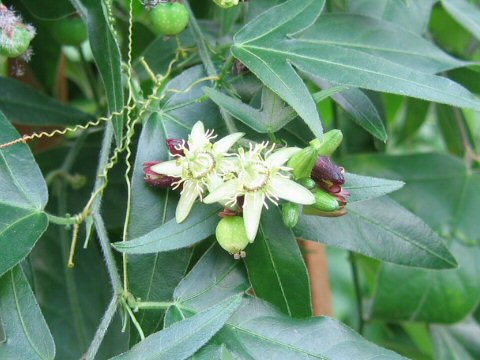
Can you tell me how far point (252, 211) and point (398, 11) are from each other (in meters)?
0.38

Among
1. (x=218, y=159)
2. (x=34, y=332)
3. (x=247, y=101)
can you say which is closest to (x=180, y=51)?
(x=247, y=101)

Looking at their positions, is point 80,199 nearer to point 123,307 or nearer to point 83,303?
point 83,303

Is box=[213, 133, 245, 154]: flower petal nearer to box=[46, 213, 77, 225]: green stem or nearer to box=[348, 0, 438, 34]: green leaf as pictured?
box=[46, 213, 77, 225]: green stem

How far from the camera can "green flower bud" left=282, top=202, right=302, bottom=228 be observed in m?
0.63

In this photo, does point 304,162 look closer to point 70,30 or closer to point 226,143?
point 226,143

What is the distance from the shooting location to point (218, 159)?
2.14 feet

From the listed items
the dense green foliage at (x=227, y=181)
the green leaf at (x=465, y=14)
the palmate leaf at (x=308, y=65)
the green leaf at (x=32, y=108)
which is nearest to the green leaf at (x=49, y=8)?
the dense green foliage at (x=227, y=181)

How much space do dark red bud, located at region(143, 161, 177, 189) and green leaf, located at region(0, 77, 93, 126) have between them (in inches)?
14.0

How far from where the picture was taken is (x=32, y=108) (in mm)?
990

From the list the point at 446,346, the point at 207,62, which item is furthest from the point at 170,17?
the point at 446,346

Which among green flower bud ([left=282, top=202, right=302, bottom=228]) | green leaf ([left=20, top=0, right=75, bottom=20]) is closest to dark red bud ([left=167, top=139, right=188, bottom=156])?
green flower bud ([left=282, top=202, right=302, bottom=228])

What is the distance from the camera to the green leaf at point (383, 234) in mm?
726

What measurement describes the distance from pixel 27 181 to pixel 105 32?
0.16m

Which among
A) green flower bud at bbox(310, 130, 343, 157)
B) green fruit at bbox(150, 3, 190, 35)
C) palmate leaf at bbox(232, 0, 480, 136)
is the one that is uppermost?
green fruit at bbox(150, 3, 190, 35)
